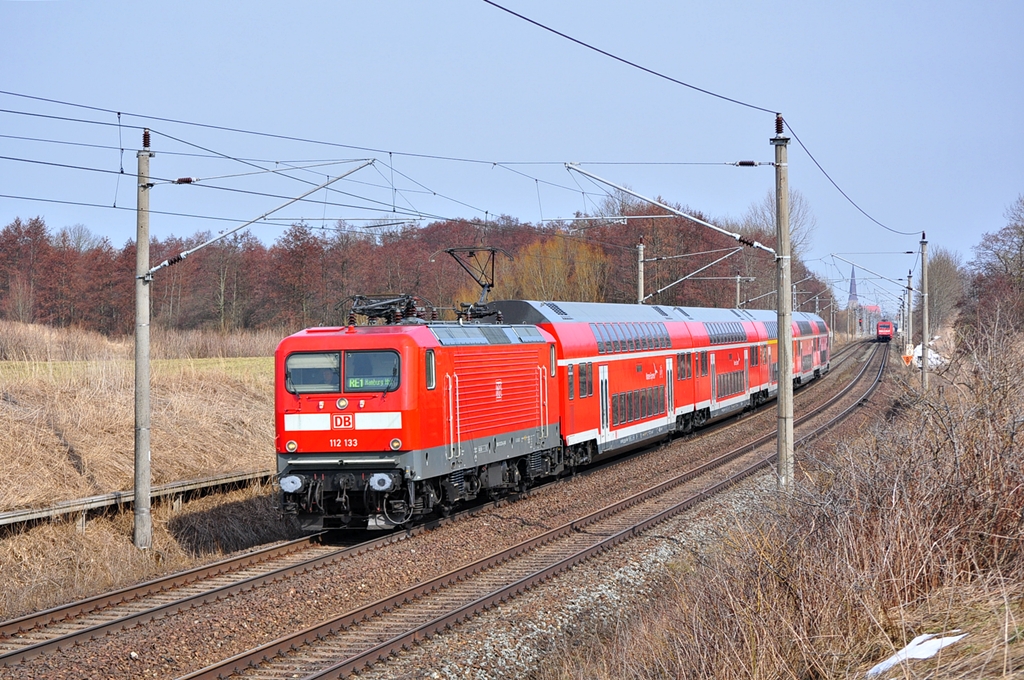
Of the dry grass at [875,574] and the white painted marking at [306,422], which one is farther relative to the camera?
the white painted marking at [306,422]

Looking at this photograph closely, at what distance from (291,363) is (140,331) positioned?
7.71 feet

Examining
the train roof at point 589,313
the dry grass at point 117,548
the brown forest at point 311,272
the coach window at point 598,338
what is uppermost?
the brown forest at point 311,272

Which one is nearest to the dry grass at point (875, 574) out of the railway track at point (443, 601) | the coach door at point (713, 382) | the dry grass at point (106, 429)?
the railway track at point (443, 601)

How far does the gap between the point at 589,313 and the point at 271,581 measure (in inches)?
444

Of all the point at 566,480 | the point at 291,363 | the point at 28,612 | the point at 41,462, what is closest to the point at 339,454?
the point at 291,363

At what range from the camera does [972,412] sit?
32.7 ft

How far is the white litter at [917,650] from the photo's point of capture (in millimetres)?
6410

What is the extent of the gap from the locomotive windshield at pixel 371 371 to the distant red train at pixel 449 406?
0.05 ft

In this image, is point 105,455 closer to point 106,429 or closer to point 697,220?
point 106,429

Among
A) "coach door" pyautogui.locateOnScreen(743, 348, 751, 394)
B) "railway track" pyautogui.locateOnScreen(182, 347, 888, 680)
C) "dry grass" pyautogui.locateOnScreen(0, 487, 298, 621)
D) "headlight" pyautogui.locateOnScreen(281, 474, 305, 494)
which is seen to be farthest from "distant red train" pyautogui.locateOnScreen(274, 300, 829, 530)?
"coach door" pyautogui.locateOnScreen(743, 348, 751, 394)

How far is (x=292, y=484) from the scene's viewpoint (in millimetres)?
13859

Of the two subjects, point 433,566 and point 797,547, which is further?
point 433,566

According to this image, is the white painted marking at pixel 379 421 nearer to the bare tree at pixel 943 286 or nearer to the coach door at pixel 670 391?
the coach door at pixel 670 391

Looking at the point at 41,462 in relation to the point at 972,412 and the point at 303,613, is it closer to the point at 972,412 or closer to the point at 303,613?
the point at 303,613
